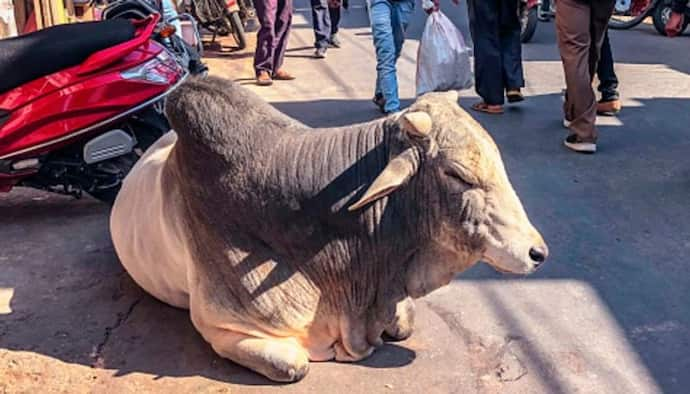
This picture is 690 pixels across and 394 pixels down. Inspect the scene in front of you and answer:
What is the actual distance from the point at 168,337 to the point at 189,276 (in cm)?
40

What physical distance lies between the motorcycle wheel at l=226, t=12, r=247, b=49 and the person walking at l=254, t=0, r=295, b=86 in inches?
67.4

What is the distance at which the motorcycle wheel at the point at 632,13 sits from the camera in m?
10.2

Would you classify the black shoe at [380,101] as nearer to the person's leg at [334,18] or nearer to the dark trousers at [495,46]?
the dark trousers at [495,46]

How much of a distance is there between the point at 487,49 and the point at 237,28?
Answer: 13.6 ft

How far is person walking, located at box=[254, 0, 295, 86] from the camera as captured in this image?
7.77 meters

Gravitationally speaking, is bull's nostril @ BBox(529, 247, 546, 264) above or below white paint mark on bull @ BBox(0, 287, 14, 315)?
above

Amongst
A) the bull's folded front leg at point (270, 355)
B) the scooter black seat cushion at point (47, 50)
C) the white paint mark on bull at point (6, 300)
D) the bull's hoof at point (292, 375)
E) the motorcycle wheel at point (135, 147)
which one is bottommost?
the white paint mark on bull at point (6, 300)

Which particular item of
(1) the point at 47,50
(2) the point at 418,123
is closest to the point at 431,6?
(1) the point at 47,50

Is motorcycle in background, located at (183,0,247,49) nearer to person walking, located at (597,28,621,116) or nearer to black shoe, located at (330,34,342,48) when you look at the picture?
black shoe, located at (330,34,342,48)

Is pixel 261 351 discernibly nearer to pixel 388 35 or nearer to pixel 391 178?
pixel 391 178

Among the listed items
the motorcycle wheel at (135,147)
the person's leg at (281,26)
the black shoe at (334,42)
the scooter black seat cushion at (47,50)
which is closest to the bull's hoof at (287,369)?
the motorcycle wheel at (135,147)

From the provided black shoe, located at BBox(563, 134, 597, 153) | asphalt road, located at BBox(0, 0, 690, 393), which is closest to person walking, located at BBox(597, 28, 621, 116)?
asphalt road, located at BBox(0, 0, 690, 393)

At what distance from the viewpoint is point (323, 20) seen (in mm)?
9242

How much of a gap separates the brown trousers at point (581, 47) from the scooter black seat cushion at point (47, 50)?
9.14 feet
